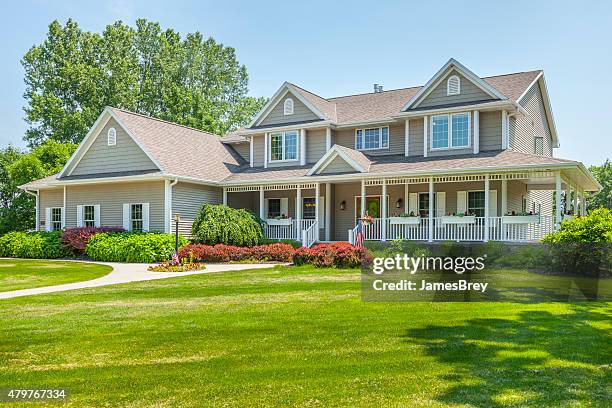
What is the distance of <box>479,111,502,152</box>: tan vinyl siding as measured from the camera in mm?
21922

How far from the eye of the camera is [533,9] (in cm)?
1595

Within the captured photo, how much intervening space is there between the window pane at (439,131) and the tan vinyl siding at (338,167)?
11.9 feet

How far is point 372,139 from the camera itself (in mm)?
25531

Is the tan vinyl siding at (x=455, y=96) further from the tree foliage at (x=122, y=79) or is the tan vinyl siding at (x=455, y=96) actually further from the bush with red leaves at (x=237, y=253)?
the tree foliage at (x=122, y=79)

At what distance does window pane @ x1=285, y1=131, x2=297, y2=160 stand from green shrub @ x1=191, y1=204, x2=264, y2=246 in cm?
447

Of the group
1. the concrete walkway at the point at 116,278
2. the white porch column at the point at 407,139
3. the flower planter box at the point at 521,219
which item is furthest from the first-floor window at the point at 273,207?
the flower planter box at the point at 521,219

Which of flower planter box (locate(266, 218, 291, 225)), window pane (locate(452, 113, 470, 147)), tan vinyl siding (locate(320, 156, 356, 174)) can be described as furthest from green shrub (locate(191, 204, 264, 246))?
window pane (locate(452, 113, 470, 147))

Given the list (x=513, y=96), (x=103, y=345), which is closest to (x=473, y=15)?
(x=513, y=96)

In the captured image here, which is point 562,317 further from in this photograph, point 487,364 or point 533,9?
point 533,9

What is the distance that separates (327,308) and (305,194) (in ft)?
55.0

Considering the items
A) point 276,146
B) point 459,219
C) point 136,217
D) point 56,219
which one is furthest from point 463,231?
point 56,219

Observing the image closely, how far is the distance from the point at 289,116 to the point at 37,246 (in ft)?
41.6

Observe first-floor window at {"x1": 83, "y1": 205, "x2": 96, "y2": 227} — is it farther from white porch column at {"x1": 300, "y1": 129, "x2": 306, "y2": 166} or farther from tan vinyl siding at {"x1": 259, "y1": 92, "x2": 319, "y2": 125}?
white porch column at {"x1": 300, "y1": 129, "x2": 306, "y2": 166}

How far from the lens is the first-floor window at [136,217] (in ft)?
80.2
